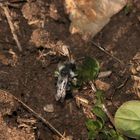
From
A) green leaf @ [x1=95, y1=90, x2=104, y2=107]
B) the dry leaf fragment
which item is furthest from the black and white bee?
the dry leaf fragment

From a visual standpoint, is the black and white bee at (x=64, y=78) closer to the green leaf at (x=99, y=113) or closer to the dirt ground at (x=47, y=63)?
the dirt ground at (x=47, y=63)

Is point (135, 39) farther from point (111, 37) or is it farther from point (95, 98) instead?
point (95, 98)

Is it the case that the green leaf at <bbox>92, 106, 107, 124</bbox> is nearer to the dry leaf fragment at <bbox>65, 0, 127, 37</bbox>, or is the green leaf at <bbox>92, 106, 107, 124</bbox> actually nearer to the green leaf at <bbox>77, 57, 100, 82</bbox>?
the green leaf at <bbox>77, 57, 100, 82</bbox>

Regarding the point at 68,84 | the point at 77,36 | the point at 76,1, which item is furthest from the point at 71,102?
the point at 76,1

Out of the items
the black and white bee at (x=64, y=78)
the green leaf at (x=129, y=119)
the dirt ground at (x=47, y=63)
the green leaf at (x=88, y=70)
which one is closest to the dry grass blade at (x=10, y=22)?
the dirt ground at (x=47, y=63)

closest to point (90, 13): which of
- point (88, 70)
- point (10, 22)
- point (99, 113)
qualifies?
point (88, 70)

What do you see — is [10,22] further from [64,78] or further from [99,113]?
[99,113]
